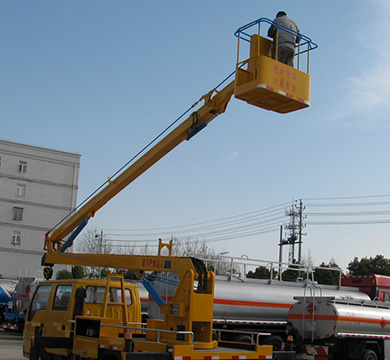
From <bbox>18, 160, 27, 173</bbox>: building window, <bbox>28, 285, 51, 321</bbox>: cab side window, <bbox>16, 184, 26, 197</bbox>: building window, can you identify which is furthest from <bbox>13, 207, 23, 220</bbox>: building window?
<bbox>28, 285, 51, 321</bbox>: cab side window

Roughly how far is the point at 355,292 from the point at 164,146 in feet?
35.8

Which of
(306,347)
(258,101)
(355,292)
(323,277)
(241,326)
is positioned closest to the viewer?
(258,101)

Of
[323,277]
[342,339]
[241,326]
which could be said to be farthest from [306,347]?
[323,277]

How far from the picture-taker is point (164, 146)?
1294 centimetres

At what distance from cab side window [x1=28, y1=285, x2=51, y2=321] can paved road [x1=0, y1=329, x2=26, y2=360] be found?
353 centimetres

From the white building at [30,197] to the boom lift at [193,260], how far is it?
155 ft

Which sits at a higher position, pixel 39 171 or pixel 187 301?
pixel 39 171

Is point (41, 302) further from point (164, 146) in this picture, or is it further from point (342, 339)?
point (342, 339)

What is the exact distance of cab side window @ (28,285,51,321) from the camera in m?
12.1

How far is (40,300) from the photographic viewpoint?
12.3 m

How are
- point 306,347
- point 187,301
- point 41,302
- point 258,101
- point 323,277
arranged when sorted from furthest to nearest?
point 323,277 < point 306,347 < point 41,302 < point 258,101 < point 187,301

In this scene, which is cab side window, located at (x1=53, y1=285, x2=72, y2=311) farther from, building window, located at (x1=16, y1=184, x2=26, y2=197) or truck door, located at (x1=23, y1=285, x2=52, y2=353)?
building window, located at (x1=16, y1=184, x2=26, y2=197)

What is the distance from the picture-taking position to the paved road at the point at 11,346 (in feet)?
50.9

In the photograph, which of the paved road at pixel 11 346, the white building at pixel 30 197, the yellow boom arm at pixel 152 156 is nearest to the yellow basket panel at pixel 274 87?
the yellow boom arm at pixel 152 156
